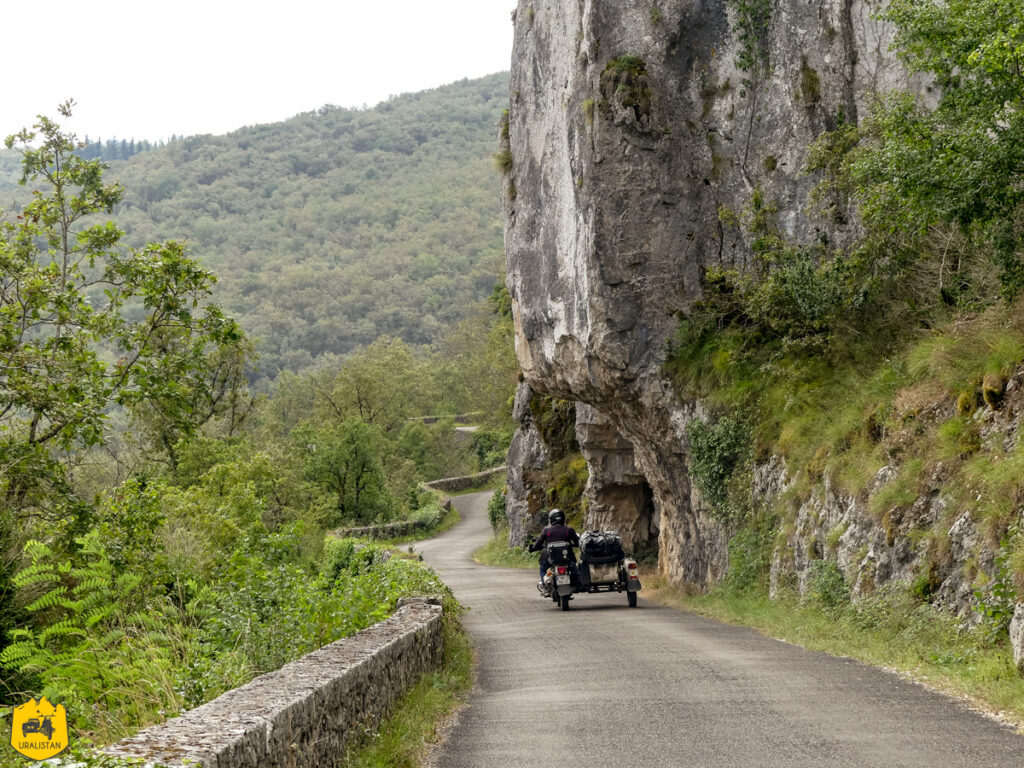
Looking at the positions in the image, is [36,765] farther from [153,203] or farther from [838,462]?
[153,203]

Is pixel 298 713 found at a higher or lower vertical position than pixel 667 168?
lower

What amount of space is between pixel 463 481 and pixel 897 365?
57.0 meters

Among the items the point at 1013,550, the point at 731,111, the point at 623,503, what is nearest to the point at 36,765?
the point at 1013,550

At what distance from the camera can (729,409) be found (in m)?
19.8

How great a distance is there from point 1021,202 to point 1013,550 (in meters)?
5.65

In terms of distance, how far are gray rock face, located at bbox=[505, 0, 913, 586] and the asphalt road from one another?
7980 millimetres

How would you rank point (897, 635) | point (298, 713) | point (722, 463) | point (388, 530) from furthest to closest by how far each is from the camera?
point (388, 530)
point (722, 463)
point (897, 635)
point (298, 713)

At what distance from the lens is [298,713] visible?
5727 millimetres

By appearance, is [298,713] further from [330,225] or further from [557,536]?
[330,225]

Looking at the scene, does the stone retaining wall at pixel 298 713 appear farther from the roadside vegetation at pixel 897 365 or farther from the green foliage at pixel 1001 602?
the green foliage at pixel 1001 602

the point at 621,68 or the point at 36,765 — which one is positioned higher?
the point at 621,68

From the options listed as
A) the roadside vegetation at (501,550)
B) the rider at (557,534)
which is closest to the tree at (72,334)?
the rider at (557,534)

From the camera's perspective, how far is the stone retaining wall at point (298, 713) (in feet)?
15.2

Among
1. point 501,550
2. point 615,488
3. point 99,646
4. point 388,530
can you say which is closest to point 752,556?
point 99,646
